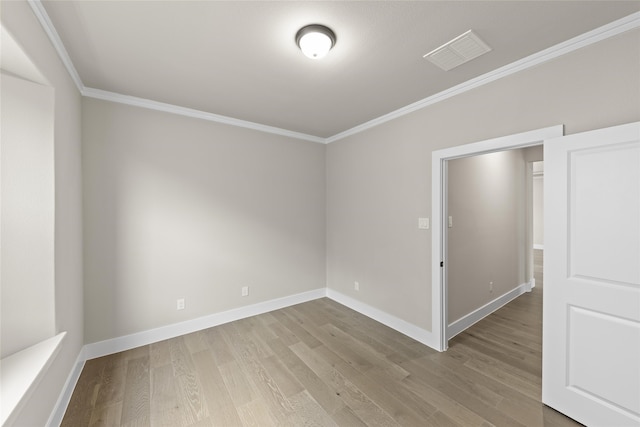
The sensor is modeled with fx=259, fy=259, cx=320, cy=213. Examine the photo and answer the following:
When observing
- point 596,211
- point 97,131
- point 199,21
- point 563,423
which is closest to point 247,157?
point 97,131

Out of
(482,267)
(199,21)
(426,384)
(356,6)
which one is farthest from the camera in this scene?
(482,267)

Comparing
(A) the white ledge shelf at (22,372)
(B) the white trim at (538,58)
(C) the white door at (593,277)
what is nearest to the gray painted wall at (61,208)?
(A) the white ledge shelf at (22,372)

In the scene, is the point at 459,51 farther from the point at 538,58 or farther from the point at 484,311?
the point at 484,311

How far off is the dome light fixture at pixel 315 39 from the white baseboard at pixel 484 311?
2.92 metres

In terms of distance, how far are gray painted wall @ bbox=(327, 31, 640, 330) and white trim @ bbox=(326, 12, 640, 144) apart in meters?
0.04

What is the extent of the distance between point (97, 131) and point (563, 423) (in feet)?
14.5

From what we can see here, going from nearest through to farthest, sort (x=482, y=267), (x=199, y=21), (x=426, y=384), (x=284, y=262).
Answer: (x=199, y=21), (x=426, y=384), (x=482, y=267), (x=284, y=262)

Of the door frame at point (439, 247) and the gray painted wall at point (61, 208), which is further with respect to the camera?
the door frame at point (439, 247)

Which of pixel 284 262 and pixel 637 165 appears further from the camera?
pixel 284 262

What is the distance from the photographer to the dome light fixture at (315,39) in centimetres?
162

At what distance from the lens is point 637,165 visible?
147 cm

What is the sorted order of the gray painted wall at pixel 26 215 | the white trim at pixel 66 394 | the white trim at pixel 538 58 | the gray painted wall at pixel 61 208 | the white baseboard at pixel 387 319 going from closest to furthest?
the gray painted wall at pixel 61 208 → the gray painted wall at pixel 26 215 → the white trim at pixel 538 58 → the white trim at pixel 66 394 → the white baseboard at pixel 387 319

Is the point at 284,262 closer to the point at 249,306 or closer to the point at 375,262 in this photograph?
the point at 249,306

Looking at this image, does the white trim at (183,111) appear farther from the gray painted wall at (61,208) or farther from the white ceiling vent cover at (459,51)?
the white ceiling vent cover at (459,51)
